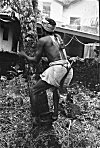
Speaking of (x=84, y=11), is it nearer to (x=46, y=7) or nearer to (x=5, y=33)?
(x=46, y=7)

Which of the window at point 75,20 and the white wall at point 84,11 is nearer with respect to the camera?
the white wall at point 84,11

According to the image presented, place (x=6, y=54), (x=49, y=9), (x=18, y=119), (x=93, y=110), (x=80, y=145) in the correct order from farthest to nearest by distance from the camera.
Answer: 1. (x=49, y=9)
2. (x=6, y=54)
3. (x=93, y=110)
4. (x=18, y=119)
5. (x=80, y=145)

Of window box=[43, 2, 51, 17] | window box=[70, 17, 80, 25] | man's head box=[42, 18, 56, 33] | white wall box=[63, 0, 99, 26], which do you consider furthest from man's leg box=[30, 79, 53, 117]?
window box=[70, 17, 80, 25]

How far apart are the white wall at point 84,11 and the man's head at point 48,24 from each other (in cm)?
1942

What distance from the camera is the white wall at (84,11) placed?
2386 centimetres

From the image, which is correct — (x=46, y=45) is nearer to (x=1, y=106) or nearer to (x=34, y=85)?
(x=34, y=85)

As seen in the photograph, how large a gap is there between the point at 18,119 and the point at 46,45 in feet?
8.61

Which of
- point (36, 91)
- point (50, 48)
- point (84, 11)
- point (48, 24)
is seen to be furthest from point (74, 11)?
point (36, 91)

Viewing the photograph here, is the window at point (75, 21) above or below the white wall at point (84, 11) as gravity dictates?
below

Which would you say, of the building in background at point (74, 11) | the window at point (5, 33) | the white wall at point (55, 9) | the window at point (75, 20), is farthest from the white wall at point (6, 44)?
the window at point (75, 20)

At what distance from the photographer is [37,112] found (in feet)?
16.6

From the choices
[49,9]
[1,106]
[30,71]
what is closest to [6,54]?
[1,106]

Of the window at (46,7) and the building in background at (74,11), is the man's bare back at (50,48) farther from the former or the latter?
the window at (46,7)

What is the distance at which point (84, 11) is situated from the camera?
24.1m
